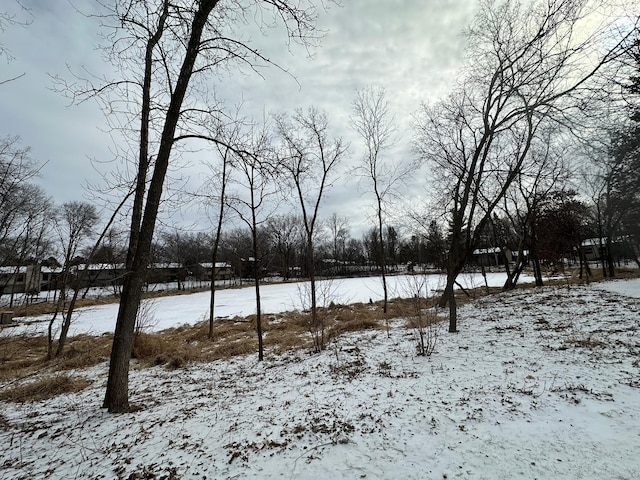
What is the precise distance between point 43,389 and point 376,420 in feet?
22.1

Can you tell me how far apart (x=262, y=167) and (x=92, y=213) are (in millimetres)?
10360

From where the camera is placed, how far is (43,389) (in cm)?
572

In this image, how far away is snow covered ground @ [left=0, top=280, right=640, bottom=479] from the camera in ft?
8.46

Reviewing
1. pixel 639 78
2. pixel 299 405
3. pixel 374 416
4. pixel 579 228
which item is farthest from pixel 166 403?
pixel 579 228

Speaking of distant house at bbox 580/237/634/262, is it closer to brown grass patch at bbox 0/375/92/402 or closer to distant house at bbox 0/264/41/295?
brown grass patch at bbox 0/375/92/402

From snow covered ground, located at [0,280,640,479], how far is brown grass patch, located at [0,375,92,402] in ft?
0.95

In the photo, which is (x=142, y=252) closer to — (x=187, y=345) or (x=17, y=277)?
(x=187, y=345)

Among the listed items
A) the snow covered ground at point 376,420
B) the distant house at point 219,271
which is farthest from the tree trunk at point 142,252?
the distant house at point 219,271

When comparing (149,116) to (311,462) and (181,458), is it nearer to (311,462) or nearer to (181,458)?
(181,458)

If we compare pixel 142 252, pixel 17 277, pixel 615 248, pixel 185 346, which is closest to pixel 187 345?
pixel 185 346

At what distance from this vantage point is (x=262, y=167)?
16.0 ft

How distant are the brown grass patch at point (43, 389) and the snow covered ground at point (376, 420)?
0.29 m

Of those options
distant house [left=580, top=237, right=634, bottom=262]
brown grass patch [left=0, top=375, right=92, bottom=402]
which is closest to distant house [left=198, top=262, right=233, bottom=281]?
brown grass patch [left=0, top=375, right=92, bottom=402]

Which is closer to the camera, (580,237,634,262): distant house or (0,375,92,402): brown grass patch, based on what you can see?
(0,375,92,402): brown grass patch
